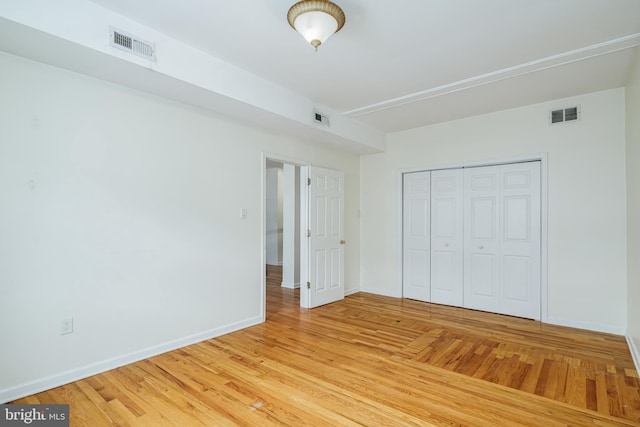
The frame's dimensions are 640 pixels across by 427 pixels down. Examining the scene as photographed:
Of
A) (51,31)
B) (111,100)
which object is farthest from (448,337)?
(51,31)

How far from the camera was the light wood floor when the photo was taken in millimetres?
2148

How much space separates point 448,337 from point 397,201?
2.40 meters

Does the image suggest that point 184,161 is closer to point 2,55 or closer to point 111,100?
point 111,100

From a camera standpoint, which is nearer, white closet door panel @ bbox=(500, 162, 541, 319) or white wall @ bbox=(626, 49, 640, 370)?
white wall @ bbox=(626, 49, 640, 370)

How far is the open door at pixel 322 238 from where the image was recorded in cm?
473

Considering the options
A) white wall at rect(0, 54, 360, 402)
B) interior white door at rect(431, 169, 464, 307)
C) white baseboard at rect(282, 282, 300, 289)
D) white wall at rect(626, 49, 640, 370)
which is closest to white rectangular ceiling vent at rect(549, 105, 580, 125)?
white wall at rect(626, 49, 640, 370)

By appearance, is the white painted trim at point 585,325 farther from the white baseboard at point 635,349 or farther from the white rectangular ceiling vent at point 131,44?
the white rectangular ceiling vent at point 131,44

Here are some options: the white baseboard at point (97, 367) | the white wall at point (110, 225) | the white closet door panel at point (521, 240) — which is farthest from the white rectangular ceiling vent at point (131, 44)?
the white closet door panel at point (521, 240)

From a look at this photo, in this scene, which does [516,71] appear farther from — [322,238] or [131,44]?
[131,44]

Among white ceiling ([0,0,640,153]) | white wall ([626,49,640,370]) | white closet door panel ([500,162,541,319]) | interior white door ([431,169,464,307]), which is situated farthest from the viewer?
interior white door ([431,169,464,307])

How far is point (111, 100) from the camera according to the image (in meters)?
2.84

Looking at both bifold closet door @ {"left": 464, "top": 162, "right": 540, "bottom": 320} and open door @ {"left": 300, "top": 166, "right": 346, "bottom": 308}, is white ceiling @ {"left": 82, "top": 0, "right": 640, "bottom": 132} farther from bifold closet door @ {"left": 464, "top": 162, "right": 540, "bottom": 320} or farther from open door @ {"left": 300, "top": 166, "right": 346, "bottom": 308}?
open door @ {"left": 300, "top": 166, "right": 346, "bottom": 308}

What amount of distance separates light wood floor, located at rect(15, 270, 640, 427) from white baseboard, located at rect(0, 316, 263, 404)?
0.23 feet

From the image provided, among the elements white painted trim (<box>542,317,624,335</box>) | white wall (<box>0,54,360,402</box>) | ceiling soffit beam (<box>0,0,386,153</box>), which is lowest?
white painted trim (<box>542,317,624,335</box>)
